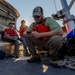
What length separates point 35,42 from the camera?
311 cm

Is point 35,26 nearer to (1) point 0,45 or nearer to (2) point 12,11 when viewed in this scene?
(1) point 0,45

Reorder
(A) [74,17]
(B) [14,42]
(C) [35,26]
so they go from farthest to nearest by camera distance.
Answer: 1. (B) [14,42]
2. (A) [74,17]
3. (C) [35,26]

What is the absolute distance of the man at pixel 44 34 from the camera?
8.91 feet

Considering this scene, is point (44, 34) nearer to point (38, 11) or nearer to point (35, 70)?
point (38, 11)

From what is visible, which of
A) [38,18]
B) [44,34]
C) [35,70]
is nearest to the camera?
[35,70]

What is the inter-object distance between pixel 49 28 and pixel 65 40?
32 cm

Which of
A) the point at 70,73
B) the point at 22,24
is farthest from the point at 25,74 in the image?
the point at 22,24

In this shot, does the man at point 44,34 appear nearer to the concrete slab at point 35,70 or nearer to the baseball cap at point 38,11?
the baseball cap at point 38,11

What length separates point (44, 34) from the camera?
2711mm

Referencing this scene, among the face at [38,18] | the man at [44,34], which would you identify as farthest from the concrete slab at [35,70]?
the face at [38,18]

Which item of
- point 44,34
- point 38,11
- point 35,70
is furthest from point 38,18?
point 35,70

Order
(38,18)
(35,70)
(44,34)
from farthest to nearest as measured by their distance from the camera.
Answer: (38,18)
(44,34)
(35,70)

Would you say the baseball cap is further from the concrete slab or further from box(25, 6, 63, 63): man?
the concrete slab

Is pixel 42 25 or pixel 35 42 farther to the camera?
pixel 35 42
